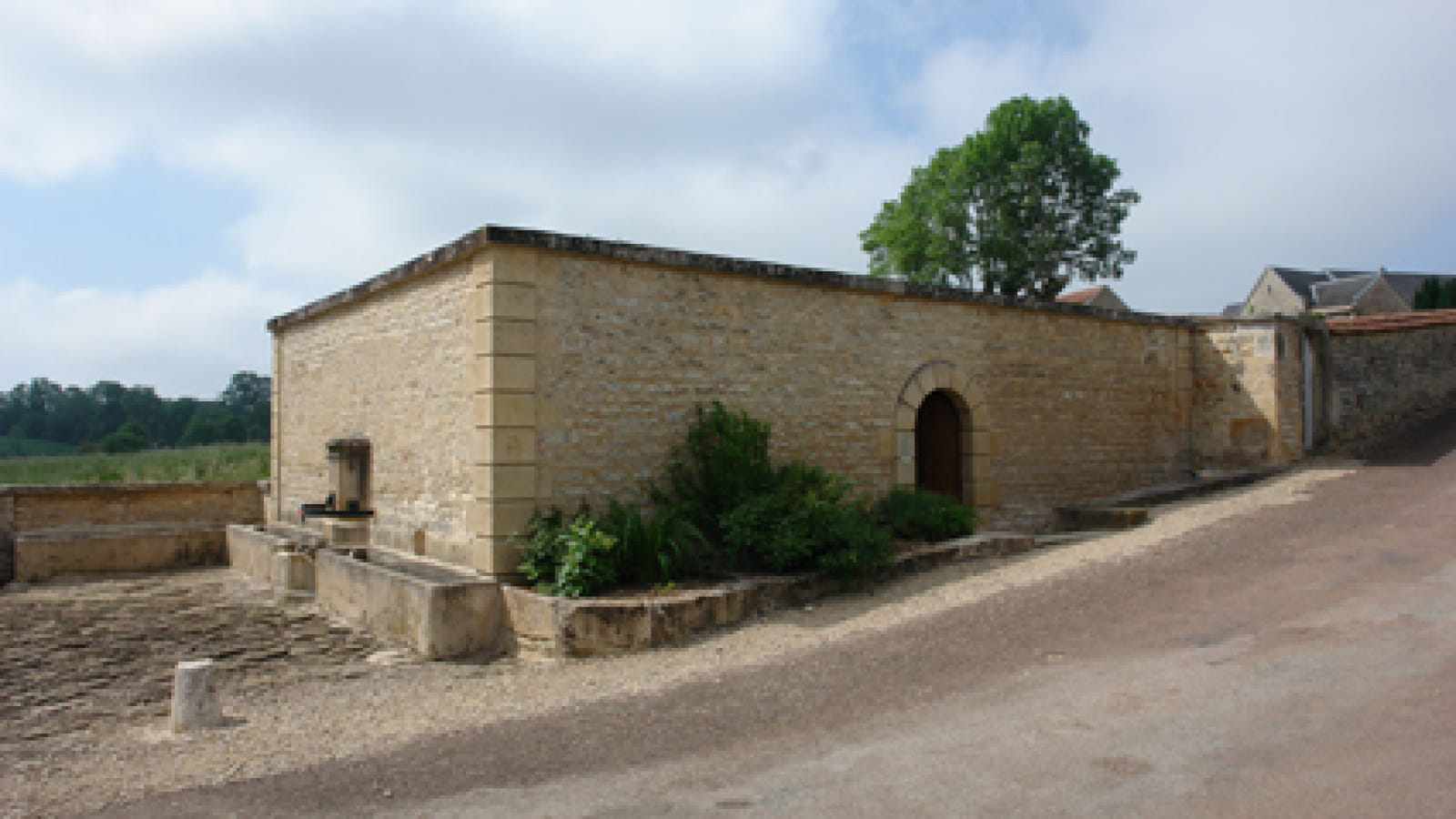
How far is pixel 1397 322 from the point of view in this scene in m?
14.1

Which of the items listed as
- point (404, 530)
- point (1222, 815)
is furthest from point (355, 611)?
point (1222, 815)

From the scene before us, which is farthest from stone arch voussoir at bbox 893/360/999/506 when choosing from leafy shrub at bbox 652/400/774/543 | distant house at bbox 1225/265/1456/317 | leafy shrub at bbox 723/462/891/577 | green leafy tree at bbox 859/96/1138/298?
distant house at bbox 1225/265/1456/317

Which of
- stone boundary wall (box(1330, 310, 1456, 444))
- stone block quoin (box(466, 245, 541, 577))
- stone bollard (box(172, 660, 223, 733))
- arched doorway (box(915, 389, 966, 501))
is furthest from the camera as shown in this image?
stone boundary wall (box(1330, 310, 1456, 444))

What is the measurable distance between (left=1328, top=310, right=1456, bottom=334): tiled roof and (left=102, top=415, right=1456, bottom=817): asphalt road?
817 centimetres

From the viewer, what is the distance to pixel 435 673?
6695 mm

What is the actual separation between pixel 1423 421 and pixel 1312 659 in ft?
38.9

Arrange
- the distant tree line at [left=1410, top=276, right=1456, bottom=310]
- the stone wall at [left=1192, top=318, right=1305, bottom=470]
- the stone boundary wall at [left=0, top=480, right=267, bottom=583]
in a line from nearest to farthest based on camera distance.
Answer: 1. the stone boundary wall at [left=0, top=480, right=267, bottom=583]
2. the stone wall at [left=1192, top=318, right=1305, bottom=470]
3. the distant tree line at [left=1410, top=276, right=1456, bottom=310]

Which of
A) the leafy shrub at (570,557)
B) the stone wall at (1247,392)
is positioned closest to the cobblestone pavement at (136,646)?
the leafy shrub at (570,557)

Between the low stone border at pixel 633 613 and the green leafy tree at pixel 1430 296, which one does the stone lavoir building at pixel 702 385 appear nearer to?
the low stone border at pixel 633 613

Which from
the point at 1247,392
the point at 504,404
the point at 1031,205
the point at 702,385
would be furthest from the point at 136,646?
the point at 1031,205

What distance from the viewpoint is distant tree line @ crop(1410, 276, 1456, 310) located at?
2397 cm

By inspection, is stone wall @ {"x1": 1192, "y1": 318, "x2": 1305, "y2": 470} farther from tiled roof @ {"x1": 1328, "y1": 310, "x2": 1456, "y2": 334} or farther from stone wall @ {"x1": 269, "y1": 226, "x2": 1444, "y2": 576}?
tiled roof @ {"x1": 1328, "y1": 310, "x2": 1456, "y2": 334}

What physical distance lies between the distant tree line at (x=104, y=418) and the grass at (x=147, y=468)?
501 inches

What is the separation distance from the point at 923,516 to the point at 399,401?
5710 mm
